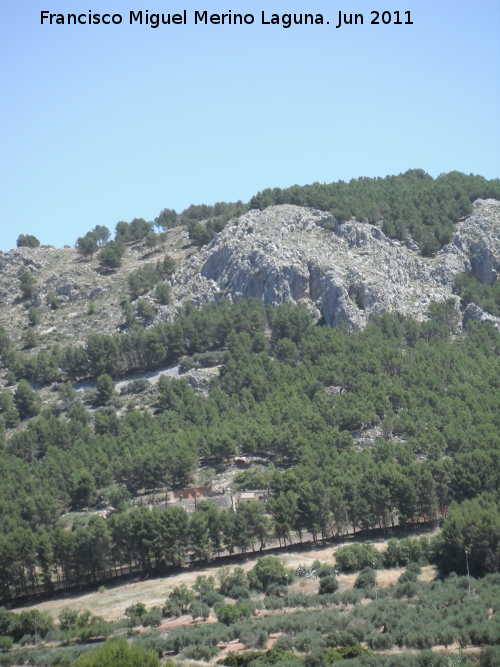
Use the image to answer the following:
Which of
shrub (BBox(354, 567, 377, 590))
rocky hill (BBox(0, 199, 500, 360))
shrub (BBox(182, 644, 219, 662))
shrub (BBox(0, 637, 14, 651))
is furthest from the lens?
rocky hill (BBox(0, 199, 500, 360))

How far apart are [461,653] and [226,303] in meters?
75.0

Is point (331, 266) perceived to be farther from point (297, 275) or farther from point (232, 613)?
point (232, 613)

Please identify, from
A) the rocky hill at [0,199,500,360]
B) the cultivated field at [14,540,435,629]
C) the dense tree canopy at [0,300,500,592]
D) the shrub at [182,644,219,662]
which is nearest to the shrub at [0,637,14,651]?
the cultivated field at [14,540,435,629]

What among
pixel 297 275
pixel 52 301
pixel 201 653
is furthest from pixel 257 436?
pixel 52 301

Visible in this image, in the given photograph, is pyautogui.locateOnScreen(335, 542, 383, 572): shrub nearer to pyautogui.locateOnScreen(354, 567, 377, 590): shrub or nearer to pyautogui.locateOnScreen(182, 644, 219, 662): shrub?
pyautogui.locateOnScreen(354, 567, 377, 590): shrub

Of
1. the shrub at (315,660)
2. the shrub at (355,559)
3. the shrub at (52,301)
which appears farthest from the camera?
the shrub at (52,301)

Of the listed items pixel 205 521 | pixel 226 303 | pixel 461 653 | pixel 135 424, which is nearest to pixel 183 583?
pixel 205 521

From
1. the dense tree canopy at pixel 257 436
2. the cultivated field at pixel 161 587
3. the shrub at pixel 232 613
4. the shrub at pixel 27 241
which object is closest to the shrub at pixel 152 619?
the cultivated field at pixel 161 587

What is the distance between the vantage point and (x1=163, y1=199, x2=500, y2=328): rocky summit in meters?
105

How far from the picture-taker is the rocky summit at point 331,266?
105 metres

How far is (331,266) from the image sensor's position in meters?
106

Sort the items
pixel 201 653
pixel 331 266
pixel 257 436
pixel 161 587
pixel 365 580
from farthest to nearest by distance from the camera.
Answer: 1. pixel 331 266
2. pixel 257 436
3. pixel 161 587
4. pixel 365 580
5. pixel 201 653

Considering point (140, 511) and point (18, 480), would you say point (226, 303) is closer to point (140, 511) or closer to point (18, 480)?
point (18, 480)

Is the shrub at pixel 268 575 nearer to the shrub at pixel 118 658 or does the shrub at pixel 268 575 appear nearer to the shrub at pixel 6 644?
the shrub at pixel 6 644
